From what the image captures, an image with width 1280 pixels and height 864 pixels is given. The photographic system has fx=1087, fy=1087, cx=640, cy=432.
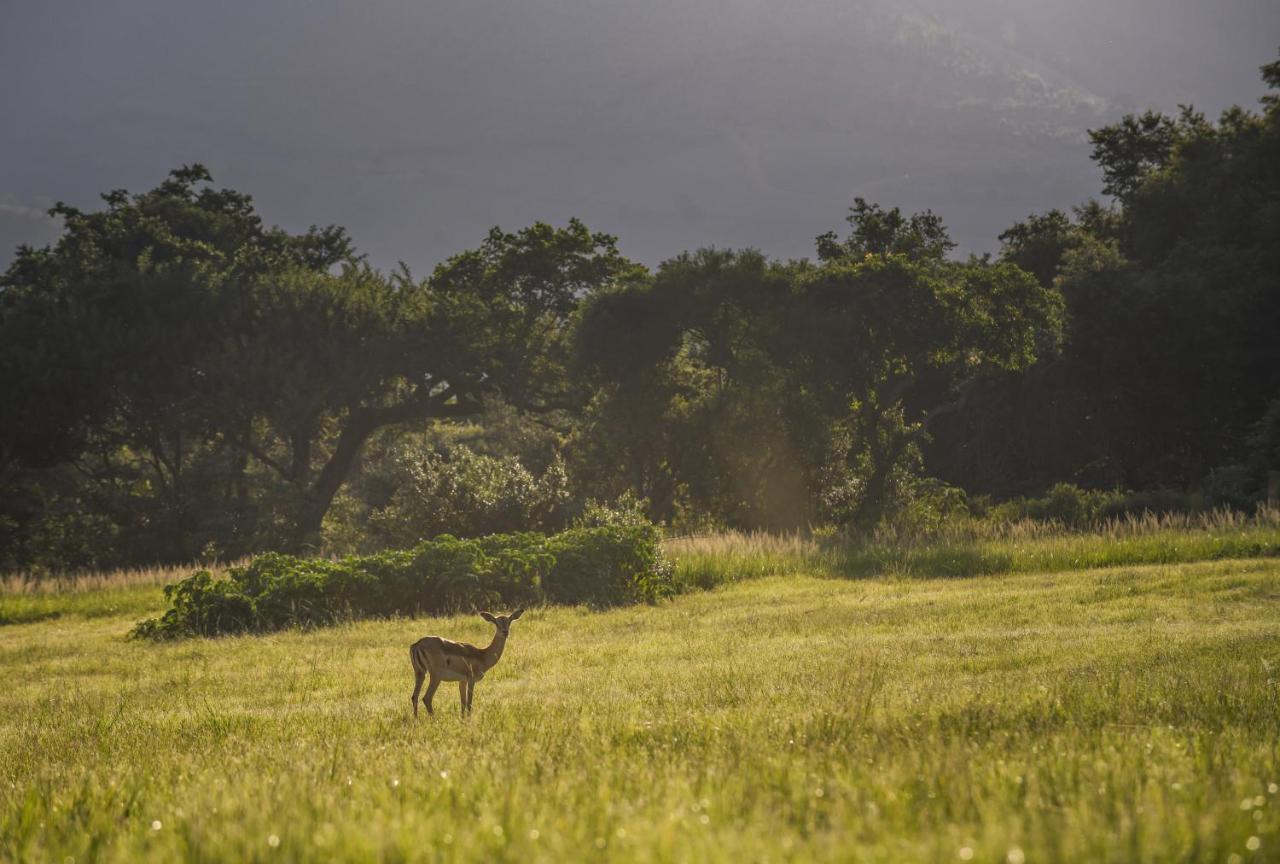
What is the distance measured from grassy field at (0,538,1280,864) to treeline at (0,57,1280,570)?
18361 mm

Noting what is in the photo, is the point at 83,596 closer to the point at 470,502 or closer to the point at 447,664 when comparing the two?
the point at 470,502

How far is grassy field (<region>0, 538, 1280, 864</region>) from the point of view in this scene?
3.99 metres

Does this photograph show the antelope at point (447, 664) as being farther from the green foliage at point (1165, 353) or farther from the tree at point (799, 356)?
the green foliage at point (1165, 353)

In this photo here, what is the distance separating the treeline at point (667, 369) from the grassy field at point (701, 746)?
18.4 metres

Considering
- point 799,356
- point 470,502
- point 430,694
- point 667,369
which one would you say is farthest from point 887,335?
point 430,694

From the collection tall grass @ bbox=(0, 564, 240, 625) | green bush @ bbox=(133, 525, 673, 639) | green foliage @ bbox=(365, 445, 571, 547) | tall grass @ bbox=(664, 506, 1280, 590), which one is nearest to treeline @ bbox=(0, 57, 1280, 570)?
→ green foliage @ bbox=(365, 445, 571, 547)

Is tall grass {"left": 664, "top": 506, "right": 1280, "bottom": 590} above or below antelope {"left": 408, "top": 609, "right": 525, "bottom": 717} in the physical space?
below

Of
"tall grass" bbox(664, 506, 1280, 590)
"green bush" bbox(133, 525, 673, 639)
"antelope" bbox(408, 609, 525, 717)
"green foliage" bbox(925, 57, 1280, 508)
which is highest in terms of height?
"green foliage" bbox(925, 57, 1280, 508)

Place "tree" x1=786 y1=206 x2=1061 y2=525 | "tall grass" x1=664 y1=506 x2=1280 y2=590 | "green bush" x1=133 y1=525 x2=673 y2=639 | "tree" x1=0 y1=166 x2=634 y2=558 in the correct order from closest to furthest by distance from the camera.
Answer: "green bush" x1=133 y1=525 x2=673 y2=639, "tall grass" x1=664 y1=506 x2=1280 y2=590, "tree" x1=786 y1=206 x2=1061 y2=525, "tree" x1=0 y1=166 x2=634 y2=558

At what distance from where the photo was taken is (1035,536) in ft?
86.4

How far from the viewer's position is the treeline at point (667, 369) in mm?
37156

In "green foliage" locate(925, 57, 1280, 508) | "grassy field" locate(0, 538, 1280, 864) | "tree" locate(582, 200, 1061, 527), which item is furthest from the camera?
"green foliage" locate(925, 57, 1280, 508)

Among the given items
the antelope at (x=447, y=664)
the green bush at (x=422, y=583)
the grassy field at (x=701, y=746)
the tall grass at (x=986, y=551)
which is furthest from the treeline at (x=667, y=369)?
the antelope at (x=447, y=664)

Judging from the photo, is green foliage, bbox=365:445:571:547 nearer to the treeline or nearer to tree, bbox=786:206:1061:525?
the treeline
